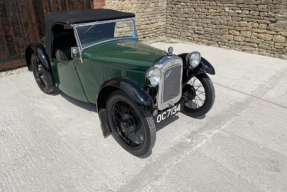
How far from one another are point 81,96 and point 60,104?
0.68m

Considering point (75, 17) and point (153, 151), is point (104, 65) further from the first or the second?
point (153, 151)

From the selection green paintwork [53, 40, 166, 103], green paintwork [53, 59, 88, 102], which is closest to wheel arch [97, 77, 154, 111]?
green paintwork [53, 40, 166, 103]

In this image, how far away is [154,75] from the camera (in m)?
2.35

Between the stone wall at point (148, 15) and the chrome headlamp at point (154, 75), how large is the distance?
5266mm

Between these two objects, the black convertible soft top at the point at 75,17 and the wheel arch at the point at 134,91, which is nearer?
the wheel arch at the point at 134,91

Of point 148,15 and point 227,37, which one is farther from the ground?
point 148,15

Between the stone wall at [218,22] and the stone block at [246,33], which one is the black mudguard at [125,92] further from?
the stone block at [246,33]

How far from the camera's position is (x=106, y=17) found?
321cm

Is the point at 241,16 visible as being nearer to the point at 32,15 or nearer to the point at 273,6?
the point at 273,6

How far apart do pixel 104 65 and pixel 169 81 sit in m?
0.90

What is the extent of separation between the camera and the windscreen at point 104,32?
120 inches

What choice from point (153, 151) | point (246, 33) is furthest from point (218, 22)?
point (153, 151)

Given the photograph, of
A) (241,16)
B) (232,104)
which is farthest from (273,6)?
(232,104)

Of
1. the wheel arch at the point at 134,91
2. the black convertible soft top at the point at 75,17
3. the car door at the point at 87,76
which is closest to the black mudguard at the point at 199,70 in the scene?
the wheel arch at the point at 134,91
